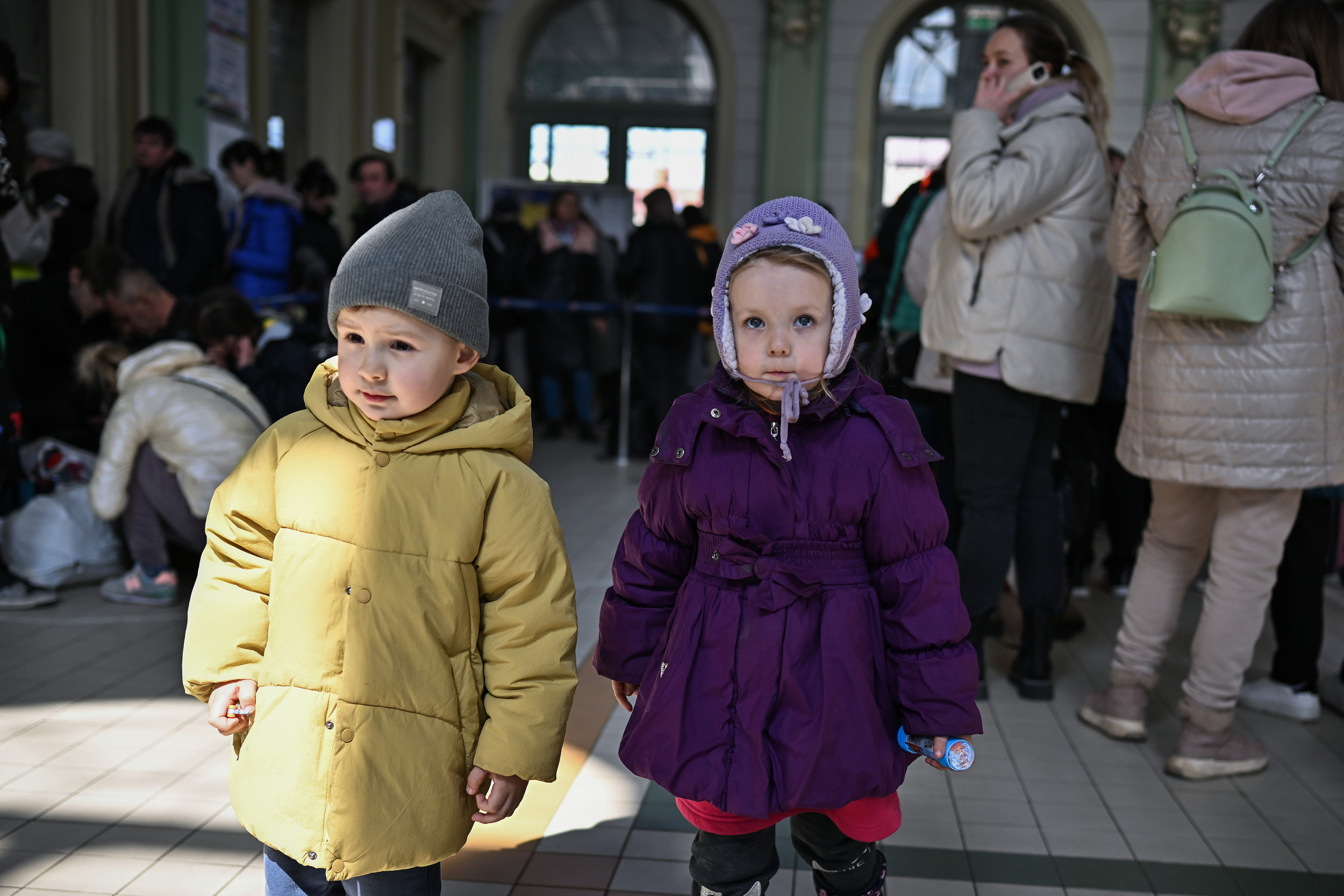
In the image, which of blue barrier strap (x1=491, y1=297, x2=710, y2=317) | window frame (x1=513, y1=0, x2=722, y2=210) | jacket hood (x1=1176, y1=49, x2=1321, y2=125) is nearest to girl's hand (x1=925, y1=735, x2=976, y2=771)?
jacket hood (x1=1176, y1=49, x2=1321, y2=125)

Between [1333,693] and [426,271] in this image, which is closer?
[426,271]

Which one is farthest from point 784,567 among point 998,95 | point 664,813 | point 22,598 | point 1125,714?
point 22,598

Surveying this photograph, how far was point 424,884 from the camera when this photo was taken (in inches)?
65.3

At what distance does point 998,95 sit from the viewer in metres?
3.21

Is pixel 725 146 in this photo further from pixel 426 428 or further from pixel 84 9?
pixel 426 428

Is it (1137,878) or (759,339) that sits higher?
(759,339)

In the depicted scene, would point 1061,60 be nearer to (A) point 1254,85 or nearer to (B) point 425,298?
(A) point 1254,85

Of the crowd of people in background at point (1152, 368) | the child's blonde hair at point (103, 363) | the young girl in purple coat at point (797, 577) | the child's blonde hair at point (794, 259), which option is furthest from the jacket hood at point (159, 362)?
the child's blonde hair at point (794, 259)

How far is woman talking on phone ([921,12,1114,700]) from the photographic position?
308 cm

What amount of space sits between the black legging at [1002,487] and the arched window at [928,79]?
812 centimetres

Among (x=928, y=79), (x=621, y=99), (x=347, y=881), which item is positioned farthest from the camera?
(x=621, y=99)

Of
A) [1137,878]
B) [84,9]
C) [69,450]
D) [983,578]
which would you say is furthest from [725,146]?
[1137,878]

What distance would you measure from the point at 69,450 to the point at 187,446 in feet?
3.31

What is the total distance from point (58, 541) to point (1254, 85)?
4022 mm
